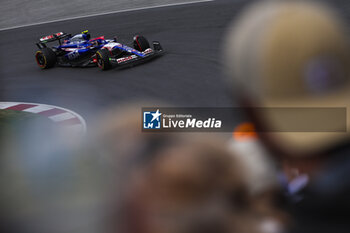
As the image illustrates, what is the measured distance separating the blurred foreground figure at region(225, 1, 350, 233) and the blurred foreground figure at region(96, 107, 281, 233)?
32 centimetres

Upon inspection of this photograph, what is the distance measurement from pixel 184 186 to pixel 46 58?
884 cm

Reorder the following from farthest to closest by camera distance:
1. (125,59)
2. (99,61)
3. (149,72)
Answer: (99,61)
(125,59)
(149,72)

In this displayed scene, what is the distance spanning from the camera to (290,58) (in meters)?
1.22

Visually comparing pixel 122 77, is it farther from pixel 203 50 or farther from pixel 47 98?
pixel 203 50

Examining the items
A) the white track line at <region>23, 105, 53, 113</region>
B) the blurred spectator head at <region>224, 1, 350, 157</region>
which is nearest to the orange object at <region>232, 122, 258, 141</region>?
the blurred spectator head at <region>224, 1, 350, 157</region>

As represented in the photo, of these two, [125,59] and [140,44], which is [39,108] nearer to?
[125,59]

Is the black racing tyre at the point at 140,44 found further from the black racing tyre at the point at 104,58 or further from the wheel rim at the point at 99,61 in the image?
the wheel rim at the point at 99,61

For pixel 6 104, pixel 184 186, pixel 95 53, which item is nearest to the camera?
pixel 184 186

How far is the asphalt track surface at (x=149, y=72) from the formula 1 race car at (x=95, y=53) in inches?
8.8

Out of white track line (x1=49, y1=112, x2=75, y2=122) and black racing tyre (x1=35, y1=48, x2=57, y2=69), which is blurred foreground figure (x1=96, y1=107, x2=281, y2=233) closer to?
white track line (x1=49, y1=112, x2=75, y2=122)

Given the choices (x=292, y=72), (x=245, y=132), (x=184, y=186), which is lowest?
(x=184, y=186)

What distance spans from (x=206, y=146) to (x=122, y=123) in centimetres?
56

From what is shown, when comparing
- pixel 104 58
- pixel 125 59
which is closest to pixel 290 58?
pixel 125 59

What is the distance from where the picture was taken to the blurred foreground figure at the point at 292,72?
3.92ft
